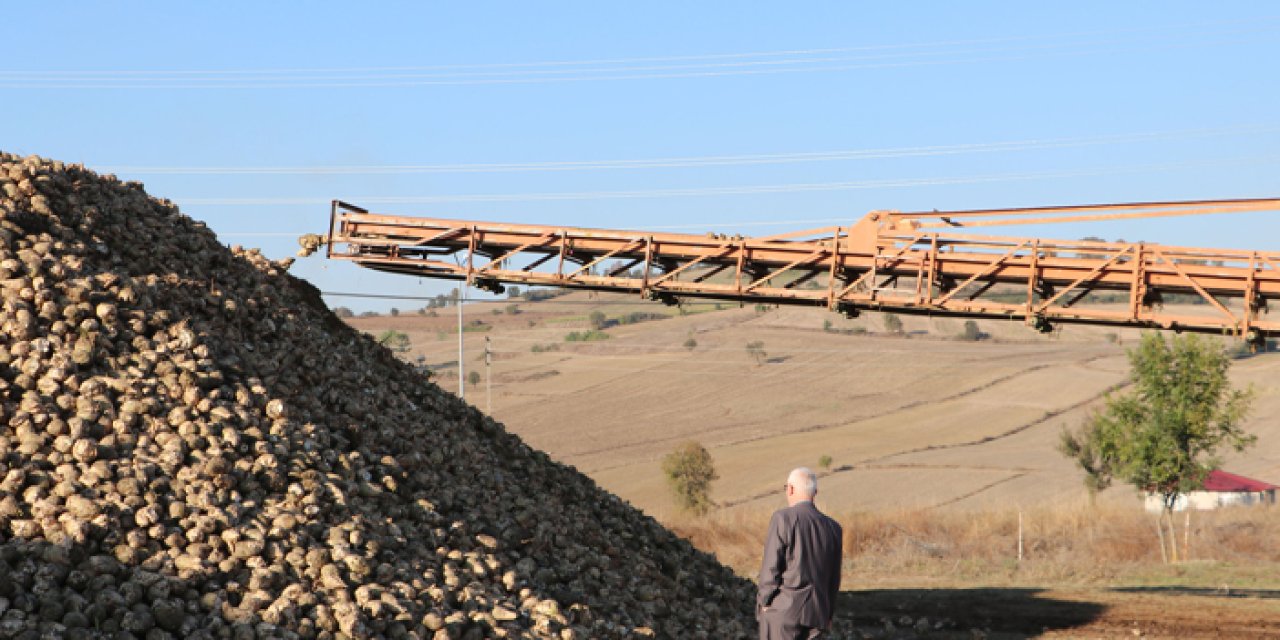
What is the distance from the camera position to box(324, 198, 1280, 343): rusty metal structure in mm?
16906

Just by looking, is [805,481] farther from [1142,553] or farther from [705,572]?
[1142,553]

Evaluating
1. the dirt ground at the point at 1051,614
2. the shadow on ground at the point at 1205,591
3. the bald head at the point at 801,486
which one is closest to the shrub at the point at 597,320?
the shadow on ground at the point at 1205,591

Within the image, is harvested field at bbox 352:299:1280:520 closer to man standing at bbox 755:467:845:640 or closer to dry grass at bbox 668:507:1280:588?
dry grass at bbox 668:507:1280:588

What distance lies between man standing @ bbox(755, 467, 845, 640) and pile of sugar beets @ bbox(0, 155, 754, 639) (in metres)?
2.59

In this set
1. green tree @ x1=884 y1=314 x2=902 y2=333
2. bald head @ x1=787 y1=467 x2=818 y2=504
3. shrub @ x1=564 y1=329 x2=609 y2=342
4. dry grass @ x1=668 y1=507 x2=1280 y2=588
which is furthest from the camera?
shrub @ x1=564 y1=329 x2=609 y2=342

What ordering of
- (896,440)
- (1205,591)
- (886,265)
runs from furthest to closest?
(896,440) < (1205,591) < (886,265)

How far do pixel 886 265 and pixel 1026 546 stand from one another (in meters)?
18.8

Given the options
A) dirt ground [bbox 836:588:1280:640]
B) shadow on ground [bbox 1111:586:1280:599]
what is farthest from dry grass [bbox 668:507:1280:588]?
dirt ground [bbox 836:588:1280:640]

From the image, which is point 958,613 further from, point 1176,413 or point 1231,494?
point 1231,494

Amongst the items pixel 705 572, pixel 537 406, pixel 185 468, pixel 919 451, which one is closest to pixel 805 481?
pixel 185 468

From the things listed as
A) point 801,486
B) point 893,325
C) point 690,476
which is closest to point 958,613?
point 801,486

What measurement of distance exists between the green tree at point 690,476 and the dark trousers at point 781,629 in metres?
46.0

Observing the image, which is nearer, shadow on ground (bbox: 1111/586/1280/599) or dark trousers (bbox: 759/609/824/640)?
dark trousers (bbox: 759/609/824/640)

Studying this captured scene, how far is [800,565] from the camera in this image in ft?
27.8
